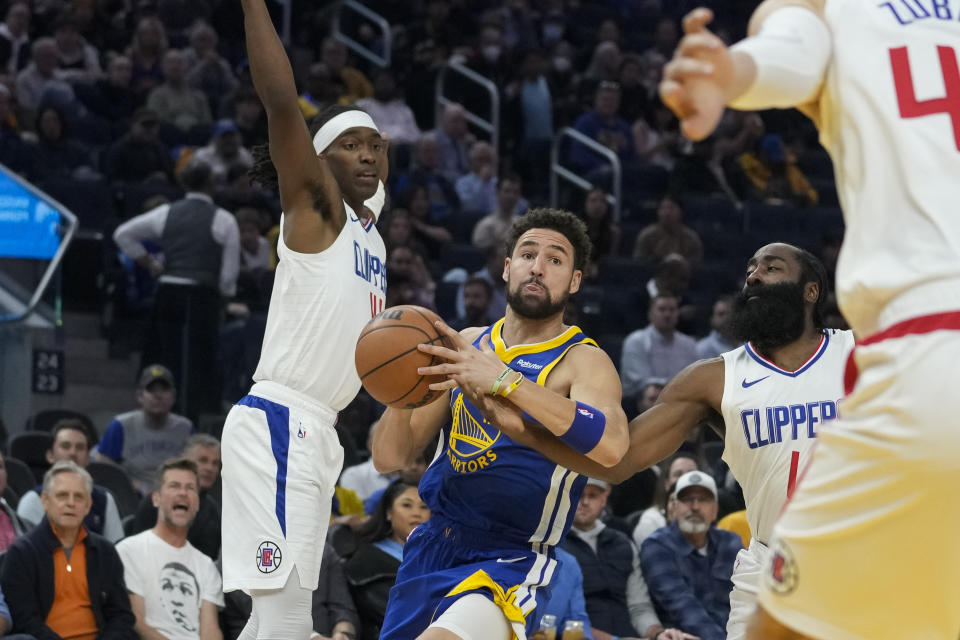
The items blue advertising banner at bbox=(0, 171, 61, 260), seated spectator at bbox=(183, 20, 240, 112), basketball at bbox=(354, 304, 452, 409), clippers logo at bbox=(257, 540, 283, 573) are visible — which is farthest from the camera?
seated spectator at bbox=(183, 20, 240, 112)

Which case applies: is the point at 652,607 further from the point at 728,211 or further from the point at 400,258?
the point at 728,211

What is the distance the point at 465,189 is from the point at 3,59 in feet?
16.0

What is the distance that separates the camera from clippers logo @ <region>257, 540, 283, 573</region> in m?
4.71

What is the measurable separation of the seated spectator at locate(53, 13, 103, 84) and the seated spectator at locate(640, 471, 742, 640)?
8.45m

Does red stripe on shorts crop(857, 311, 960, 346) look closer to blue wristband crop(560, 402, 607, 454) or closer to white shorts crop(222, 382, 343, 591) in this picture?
blue wristband crop(560, 402, 607, 454)

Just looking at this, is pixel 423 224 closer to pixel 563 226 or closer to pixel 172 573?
pixel 172 573

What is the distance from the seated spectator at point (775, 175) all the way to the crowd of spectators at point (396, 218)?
3 cm

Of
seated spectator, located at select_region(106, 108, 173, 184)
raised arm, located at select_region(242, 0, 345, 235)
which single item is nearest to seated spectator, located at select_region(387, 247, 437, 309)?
seated spectator, located at select_region(106, 108, 173, 184)

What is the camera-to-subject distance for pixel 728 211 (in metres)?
15.4

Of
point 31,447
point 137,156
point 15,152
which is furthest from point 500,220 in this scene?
point 31,447

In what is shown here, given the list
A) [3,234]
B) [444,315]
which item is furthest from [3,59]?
[444,315]

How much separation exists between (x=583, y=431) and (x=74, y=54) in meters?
11.2

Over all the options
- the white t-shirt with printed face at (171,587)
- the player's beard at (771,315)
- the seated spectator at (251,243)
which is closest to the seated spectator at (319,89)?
the seated spectator at (251,243)

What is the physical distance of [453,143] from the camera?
15.1 metres
